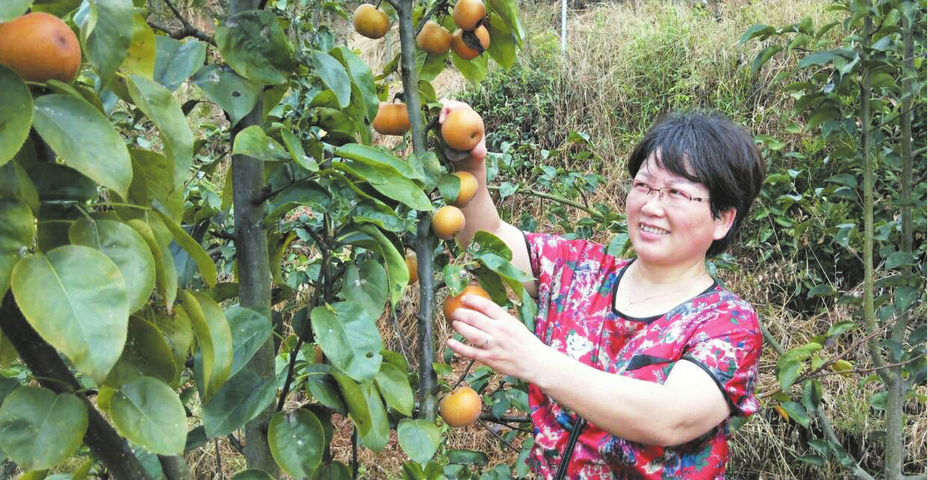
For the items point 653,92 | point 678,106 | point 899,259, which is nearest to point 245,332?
point 899,259

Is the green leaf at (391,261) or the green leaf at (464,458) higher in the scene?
the green leaf at (391,261)

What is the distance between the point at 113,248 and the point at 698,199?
1016 mm

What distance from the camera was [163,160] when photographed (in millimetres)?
752

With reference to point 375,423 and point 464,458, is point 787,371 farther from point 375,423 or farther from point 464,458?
point 375,423

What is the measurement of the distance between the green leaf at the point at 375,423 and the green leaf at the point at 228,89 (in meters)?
0.38

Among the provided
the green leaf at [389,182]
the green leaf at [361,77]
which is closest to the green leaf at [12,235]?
the green leaf at [389,182]

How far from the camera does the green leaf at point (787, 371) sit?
1.53 meters

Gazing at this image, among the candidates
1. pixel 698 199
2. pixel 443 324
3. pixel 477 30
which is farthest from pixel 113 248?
pixel 443 324

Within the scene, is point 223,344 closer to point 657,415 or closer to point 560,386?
point 560,386

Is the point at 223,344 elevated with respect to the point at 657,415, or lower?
elevated

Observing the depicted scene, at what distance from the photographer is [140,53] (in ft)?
2.38

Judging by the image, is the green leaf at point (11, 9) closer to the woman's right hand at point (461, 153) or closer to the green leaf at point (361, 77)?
the green leaf at point (361, 77)

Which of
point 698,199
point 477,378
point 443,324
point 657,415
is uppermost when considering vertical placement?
point 698,199

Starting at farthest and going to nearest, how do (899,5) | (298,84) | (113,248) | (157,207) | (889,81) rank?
(889,81) → (899,5) → (298,84) → (157,207) → (113,248)
